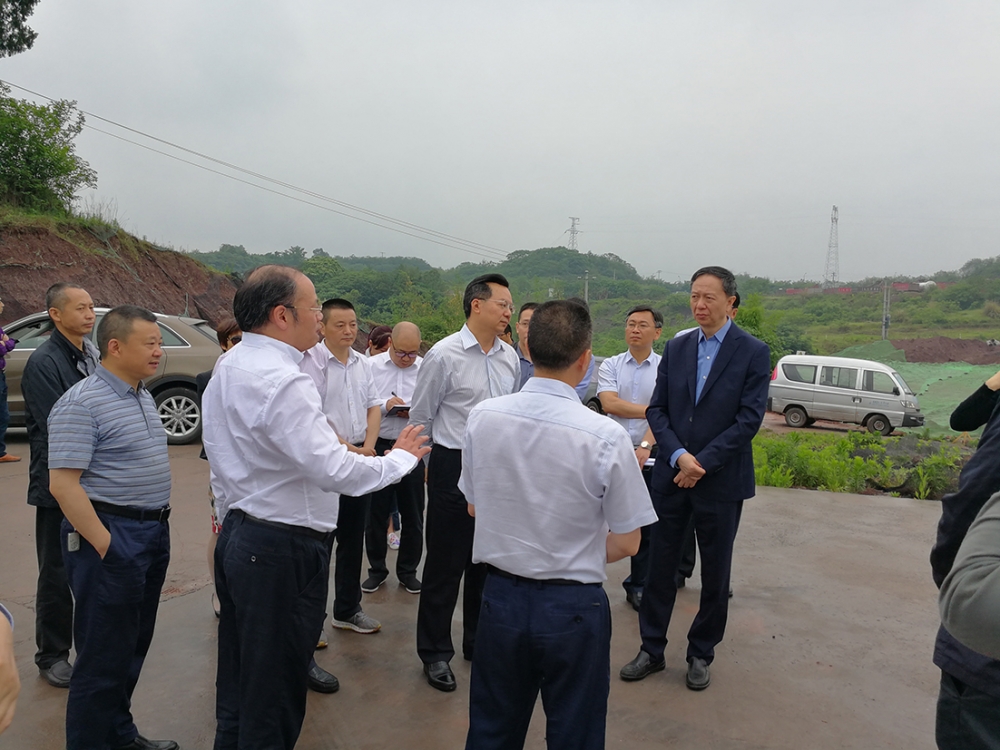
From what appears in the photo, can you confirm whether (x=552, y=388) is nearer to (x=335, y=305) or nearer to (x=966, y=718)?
(x=966, y=718)

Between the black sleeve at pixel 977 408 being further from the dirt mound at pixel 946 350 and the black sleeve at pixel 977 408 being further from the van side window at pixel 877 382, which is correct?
the dirt mound at pixel 946 350

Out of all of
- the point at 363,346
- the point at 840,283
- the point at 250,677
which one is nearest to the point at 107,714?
the point at 250,677

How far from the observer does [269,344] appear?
228 centimetres

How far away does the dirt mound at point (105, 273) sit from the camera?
13711mm

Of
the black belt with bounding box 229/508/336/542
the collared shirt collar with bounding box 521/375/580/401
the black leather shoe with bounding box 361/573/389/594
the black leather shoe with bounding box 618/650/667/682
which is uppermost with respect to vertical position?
the collared shirt collar with bounding box 521/375/580/401

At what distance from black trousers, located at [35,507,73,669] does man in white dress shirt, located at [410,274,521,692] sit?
167 centimetres

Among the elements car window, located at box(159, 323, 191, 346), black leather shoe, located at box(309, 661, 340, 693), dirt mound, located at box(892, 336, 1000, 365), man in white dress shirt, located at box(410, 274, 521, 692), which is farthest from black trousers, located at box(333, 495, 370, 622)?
dirt mound, located at box(892, 336, 1000, 365)

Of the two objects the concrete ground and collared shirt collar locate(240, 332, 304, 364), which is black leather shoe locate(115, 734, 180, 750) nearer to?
the concrete ground

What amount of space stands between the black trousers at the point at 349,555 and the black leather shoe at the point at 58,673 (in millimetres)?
1314

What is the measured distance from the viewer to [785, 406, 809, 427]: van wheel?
1645cm

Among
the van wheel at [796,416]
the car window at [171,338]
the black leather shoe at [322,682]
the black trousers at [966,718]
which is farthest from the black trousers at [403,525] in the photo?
the van wheel at [796,416]

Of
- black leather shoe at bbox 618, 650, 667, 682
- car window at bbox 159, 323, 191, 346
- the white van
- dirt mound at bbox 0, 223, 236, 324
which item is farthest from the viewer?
the white van

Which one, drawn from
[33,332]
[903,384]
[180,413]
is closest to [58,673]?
[180,413]

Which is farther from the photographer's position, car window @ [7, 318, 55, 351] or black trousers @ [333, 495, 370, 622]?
car window @ [7, 318, 55, 351]
